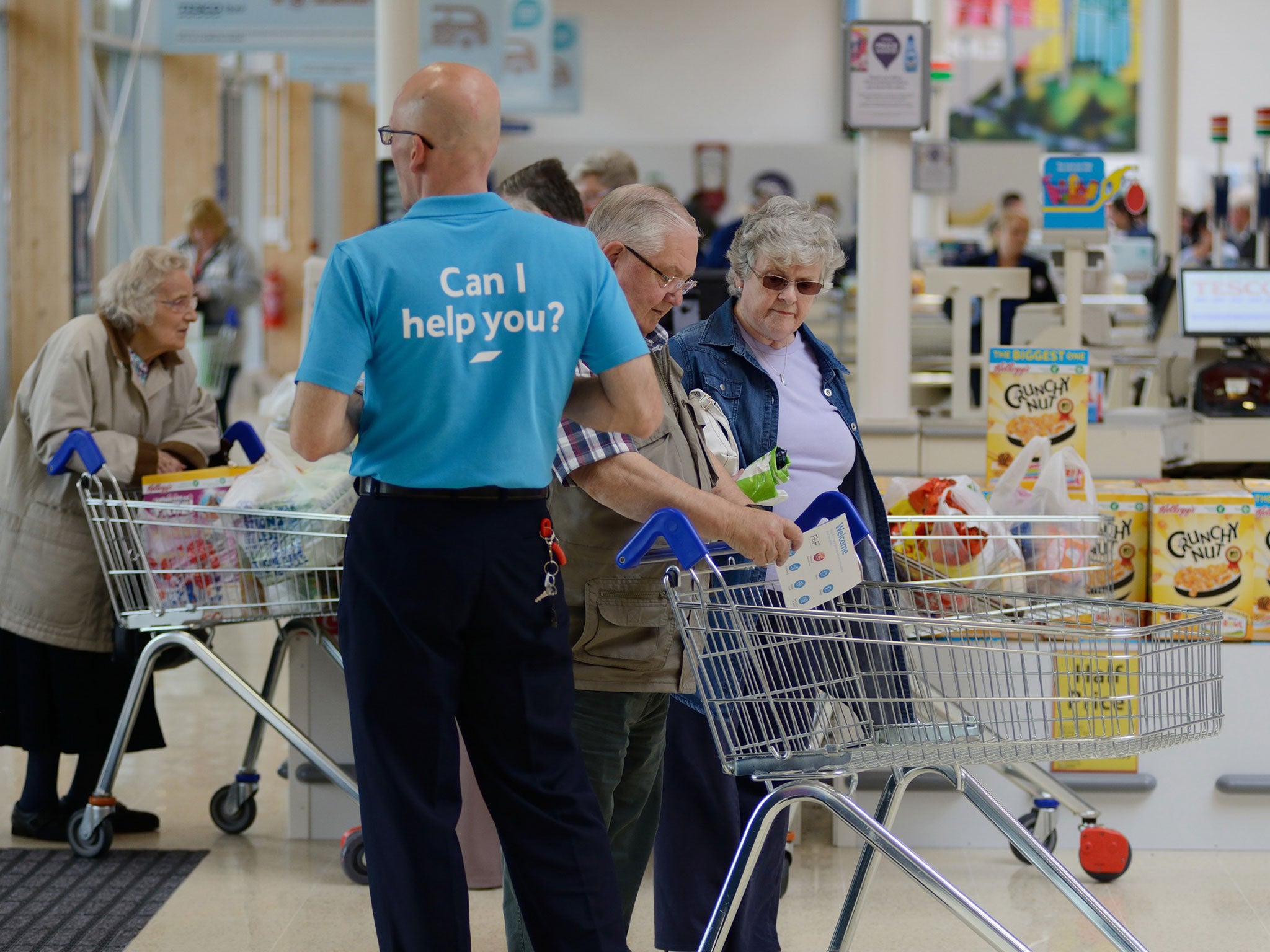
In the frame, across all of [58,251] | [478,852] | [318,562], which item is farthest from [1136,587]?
[58,251]

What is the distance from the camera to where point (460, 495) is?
231 cm

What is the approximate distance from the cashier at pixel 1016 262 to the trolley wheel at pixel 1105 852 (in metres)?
4.79

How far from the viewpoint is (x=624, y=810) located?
283cm

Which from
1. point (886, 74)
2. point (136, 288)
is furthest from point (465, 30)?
point (136, 288)

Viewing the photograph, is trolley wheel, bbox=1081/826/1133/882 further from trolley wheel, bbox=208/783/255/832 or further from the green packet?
trolley wheel, bbox=208/783/255/832

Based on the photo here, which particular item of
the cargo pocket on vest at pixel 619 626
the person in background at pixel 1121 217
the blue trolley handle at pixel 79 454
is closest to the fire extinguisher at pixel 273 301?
the person in background at pixel 1121 217

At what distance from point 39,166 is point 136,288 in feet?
24.1

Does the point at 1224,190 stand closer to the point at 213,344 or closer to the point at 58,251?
the point at 213,344

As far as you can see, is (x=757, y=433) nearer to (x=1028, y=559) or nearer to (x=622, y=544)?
(x=622, y=544)

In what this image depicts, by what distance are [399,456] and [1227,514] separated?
101 inches

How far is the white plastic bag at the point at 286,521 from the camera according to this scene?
→ 355 centimetres

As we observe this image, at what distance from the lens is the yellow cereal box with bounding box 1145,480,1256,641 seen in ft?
13.2

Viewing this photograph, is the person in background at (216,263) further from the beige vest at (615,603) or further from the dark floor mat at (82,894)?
the beige vest at (615,603)

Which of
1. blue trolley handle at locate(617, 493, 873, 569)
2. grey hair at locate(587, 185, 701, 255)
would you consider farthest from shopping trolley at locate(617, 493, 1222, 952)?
grey hair at locate(587, 185, 701, 255)
